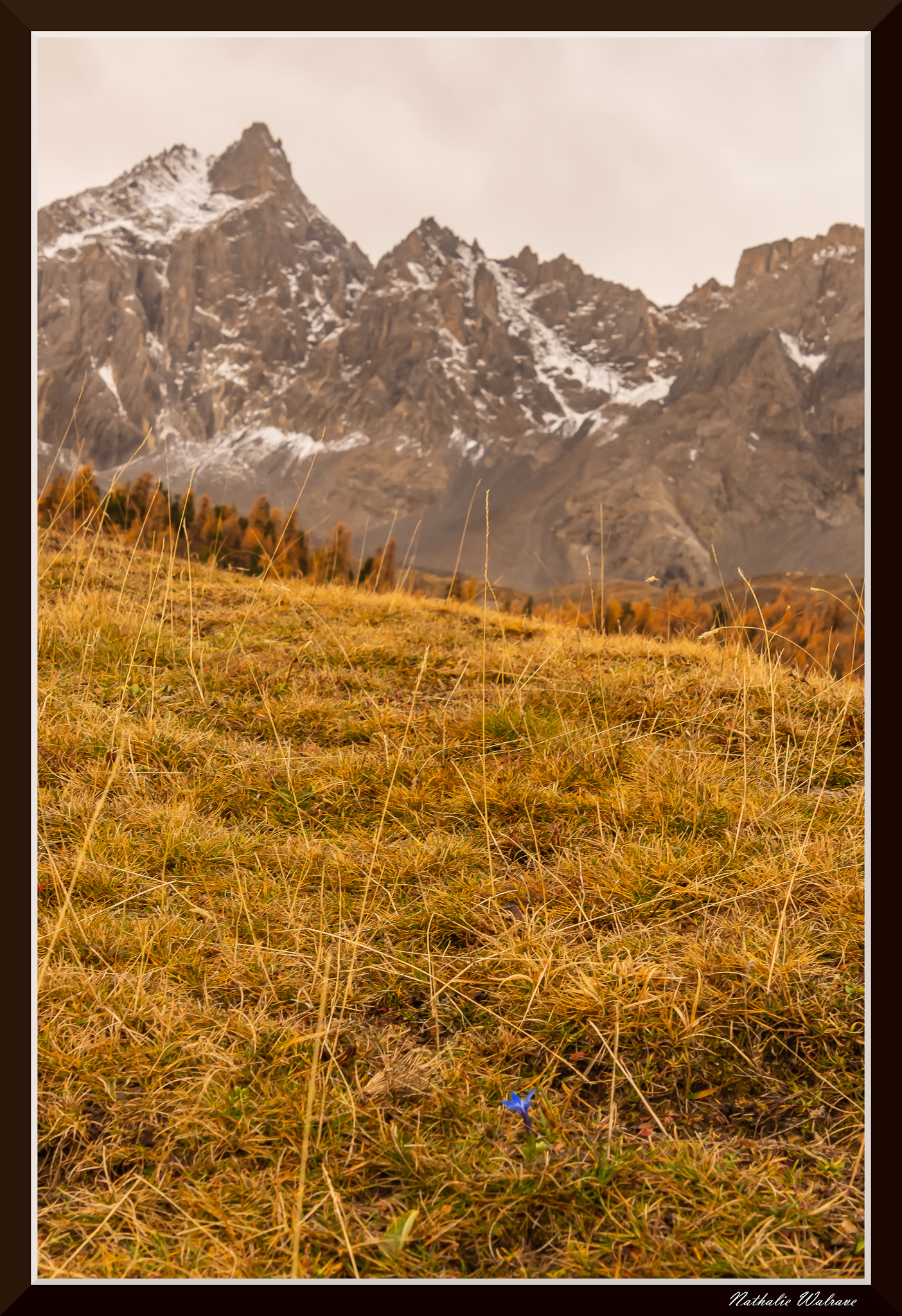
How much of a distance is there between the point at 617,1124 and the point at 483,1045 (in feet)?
1.25

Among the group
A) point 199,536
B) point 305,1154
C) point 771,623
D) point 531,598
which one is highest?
point 199,536

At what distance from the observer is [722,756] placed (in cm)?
340

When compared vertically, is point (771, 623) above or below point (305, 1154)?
above

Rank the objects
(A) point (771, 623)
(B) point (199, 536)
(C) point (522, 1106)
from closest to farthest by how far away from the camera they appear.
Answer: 1. (C) point (522, 1106)
2. (A) point (771, 623)
3. (B) point (199, 536)

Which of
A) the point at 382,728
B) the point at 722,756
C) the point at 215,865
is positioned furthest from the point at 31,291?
the point at 722,756

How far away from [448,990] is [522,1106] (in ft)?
1.54

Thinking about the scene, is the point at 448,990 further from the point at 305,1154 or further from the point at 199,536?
the point at 199,536

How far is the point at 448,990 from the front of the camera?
2.04 metres

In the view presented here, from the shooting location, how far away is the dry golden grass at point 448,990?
149 centimetres

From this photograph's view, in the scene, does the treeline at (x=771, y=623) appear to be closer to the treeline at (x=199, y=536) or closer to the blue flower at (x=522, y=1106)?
the blue flower at (x=522, y=1106)
